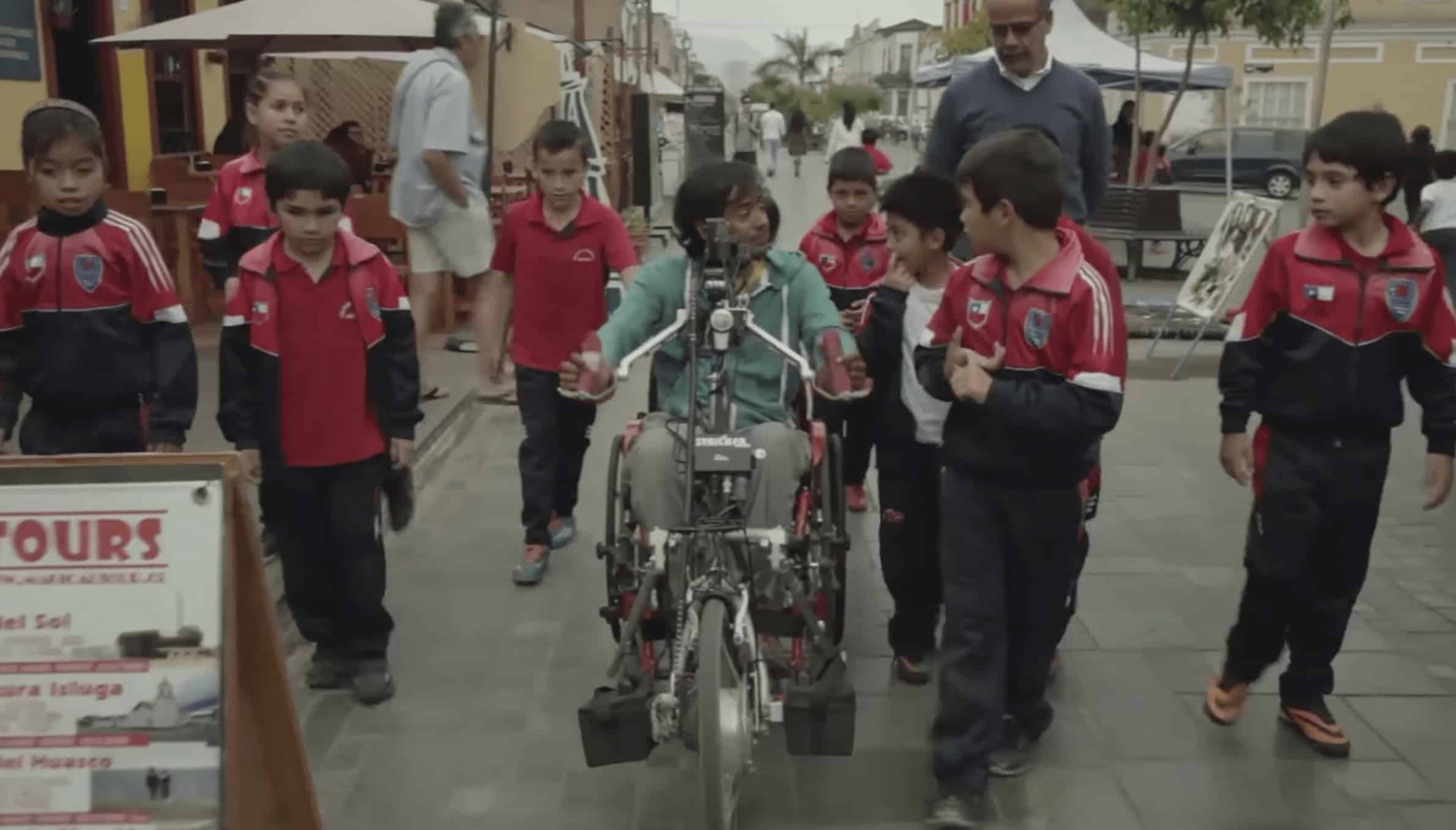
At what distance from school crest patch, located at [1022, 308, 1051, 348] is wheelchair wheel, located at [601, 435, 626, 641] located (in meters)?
1.21

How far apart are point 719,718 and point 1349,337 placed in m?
1.92

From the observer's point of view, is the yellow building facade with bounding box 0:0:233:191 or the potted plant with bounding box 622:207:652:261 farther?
the potted plant with bounding box 622:207:652:261

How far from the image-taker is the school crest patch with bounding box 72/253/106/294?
383 centimetres

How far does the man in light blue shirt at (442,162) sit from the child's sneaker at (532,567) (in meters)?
1.42

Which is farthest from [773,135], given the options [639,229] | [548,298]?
[548,298]

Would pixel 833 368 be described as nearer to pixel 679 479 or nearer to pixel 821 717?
pixel 679 479

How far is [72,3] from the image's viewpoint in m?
11.0

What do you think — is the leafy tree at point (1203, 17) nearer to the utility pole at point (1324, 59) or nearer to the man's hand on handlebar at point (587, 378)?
the utility pole at point (1324, 59)

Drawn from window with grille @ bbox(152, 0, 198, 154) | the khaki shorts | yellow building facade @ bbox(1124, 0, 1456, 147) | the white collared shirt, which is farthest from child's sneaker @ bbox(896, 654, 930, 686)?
yellow building facade @ bbox(1124, 0, 1456, 147)

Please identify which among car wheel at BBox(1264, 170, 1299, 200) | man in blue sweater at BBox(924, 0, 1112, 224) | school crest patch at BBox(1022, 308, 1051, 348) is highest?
man in blue sweater at BBox(924, 0, 1112, 224)

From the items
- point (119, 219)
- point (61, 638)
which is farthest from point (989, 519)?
point (119, 219)

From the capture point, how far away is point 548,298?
544 cm

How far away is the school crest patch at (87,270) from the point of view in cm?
383

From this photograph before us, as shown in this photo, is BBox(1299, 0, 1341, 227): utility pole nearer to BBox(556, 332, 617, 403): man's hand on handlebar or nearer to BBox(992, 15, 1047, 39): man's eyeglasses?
BBox(992, 15, 1047, 39): man's eyeglasses
